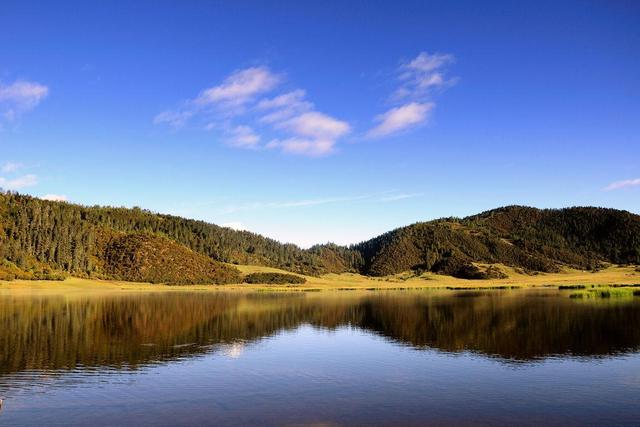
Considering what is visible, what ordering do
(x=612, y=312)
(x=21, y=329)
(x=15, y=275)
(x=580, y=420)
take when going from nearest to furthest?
(x=580, y=420) → (x=21, y=329) → (x=612, y=312) → (x=15, y=275)

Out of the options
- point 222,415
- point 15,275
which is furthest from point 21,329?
point 15,275

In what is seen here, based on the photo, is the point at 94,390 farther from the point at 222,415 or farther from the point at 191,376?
the point at 222,415

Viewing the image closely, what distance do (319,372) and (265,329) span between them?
2884cm

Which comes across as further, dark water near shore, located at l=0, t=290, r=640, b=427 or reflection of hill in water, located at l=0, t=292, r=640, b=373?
reflection of hill in water, located at l=0, t=292, r=640, b=373

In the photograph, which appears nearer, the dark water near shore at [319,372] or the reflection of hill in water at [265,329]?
the dark water near shore at [319,372]

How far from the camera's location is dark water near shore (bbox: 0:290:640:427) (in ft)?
93.3

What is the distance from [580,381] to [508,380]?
4.72 metres

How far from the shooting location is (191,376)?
3850cm

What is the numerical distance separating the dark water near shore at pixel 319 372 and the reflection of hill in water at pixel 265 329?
0.81ft

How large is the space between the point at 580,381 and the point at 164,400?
27327 mm

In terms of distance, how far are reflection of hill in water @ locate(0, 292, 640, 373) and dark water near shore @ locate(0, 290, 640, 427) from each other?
9.7 inches

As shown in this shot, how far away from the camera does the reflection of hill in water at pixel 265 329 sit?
48375 millimetres

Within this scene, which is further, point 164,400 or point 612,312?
point 612,312

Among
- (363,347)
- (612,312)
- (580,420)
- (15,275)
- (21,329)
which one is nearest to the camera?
(580,420)
